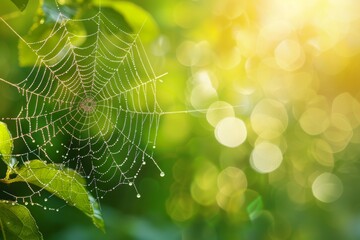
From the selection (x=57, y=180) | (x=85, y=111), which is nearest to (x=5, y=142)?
(x=57, y=180)

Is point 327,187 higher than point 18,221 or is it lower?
higher

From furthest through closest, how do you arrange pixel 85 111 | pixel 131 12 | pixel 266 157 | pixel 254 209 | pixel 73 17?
pixel 266 157 → pixel 254 209 → pixel 85 111 → pixel 131 12 → pixel 73 17

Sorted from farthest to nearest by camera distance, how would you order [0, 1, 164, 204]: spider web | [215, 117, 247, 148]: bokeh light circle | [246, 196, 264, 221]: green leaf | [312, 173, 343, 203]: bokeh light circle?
[312, 173, 343, 203]: bokeh light circle < [215, 117, 247, 148]: bokeh light circle < [246, 196, 264, 221]: green leaf < [0, 1, 164, 204]: spider web

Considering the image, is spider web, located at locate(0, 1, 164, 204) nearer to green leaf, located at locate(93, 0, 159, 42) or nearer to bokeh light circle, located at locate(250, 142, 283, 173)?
green leaf, located at locate(93, 0, 159, 42)

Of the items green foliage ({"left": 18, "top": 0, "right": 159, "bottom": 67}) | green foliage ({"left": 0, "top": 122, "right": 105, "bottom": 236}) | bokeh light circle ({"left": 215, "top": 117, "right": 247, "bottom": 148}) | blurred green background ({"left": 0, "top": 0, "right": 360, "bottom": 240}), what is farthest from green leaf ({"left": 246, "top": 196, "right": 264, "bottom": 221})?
green foliage ({"left": 0, "top": 122, "right": 105, "bottom": 236})

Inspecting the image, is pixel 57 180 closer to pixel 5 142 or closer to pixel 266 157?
pixel 5 142

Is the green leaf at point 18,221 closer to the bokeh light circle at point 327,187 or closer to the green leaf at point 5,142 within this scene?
the green leaf at point 5,142
